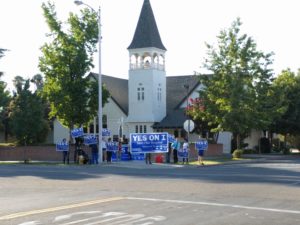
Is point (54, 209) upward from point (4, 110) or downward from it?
downward

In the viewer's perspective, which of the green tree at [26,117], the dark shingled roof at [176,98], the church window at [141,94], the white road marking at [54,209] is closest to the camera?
the white road marking at [54,209]

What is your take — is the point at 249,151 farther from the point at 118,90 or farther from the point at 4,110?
the point at 4,110

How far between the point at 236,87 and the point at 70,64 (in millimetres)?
12426

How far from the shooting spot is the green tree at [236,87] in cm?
4259

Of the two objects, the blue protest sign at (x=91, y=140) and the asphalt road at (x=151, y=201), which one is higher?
the blue protest sign at (x=91, y=140)

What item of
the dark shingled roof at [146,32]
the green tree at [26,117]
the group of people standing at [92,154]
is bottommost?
the group of people standing at [92,154]

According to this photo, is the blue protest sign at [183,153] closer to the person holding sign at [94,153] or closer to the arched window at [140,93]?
the person holding sign at [94,153]

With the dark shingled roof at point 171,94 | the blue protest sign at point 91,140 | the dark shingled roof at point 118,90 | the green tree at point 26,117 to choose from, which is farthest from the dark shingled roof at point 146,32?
the blue protest sign at point 91,140

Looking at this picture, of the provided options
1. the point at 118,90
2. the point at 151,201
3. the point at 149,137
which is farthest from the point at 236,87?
the point at 151,201

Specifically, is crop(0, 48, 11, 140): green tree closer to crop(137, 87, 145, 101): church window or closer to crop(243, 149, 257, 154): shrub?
crop(137, 87, 145, 101): church window

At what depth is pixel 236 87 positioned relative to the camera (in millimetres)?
42781

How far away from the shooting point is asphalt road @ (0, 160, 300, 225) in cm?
1120

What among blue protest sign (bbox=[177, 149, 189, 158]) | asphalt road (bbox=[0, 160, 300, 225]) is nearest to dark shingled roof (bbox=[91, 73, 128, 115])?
blue protest sign (bbox=[177, 149, 189, 158])

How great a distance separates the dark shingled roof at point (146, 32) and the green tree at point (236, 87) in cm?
958
